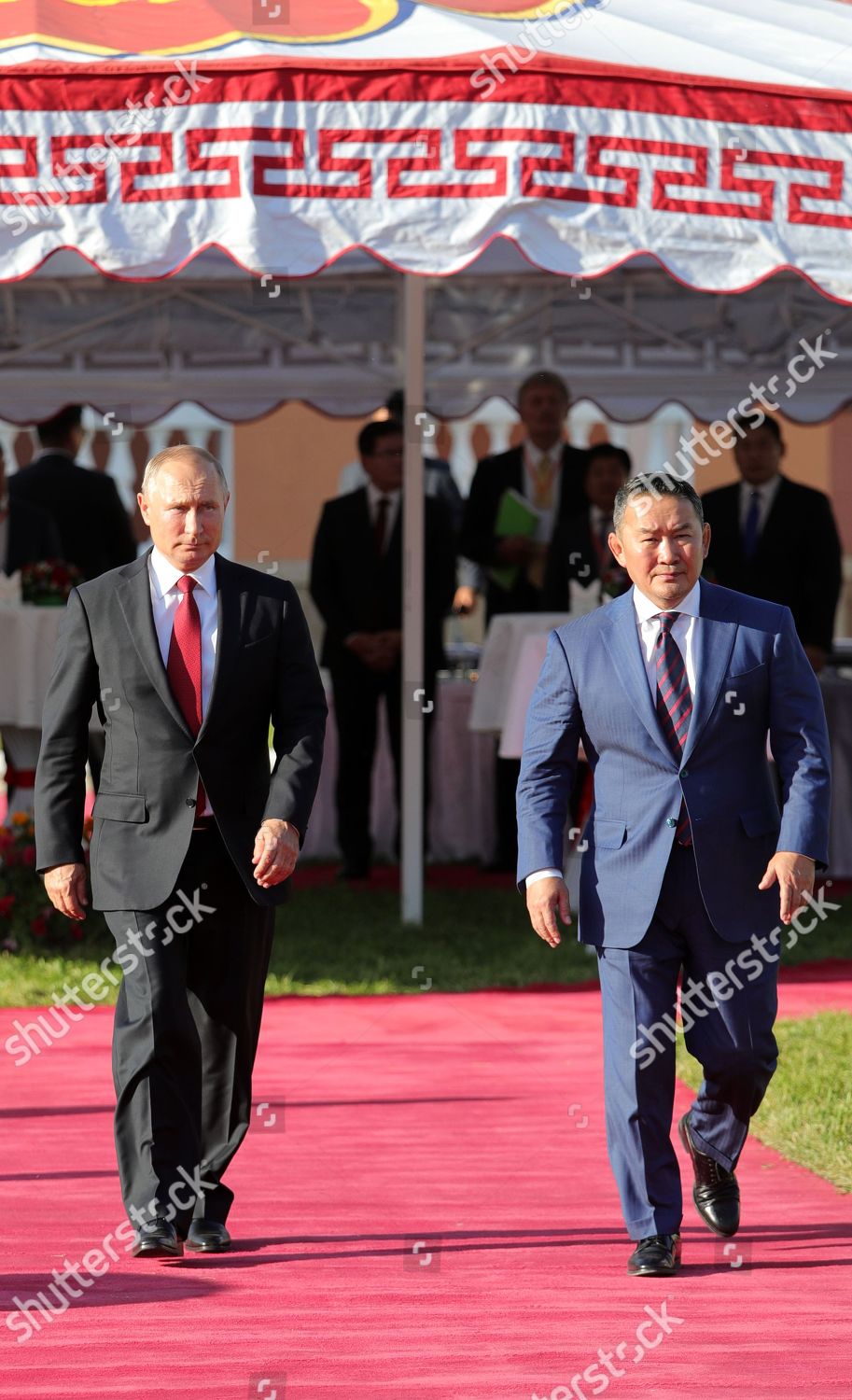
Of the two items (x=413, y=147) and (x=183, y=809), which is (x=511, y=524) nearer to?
(x=413, y=147)

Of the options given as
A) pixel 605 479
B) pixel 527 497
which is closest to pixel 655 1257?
pixel 605 479

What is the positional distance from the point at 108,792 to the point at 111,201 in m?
2.74

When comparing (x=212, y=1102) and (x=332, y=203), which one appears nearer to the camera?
(x=212, y=1102)

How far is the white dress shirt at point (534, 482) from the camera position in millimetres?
11164

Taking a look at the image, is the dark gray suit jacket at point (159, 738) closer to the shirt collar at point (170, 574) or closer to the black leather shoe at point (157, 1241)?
the shirt collar at point (170, 574)

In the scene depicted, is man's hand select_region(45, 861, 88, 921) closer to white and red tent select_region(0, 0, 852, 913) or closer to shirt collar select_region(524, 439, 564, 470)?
white and red tent select_region(0, 0, 852, 913)

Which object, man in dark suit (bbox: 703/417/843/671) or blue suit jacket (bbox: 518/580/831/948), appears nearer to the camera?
blue suit jacket (bbox: 518/580/831/948)

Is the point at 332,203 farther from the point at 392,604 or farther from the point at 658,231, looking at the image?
the point at 392,604

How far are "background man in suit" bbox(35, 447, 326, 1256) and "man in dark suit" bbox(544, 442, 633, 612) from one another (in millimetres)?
5152

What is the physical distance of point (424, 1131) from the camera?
19.7 ft

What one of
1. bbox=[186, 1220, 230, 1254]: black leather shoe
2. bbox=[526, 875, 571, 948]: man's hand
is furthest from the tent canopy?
bbox=[186, 1220, 230, 1254]: black leather shoe

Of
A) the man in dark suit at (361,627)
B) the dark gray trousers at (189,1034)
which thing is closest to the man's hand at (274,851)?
the dark gray trousers at (189,1034)

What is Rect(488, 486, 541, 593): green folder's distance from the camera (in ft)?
36.2

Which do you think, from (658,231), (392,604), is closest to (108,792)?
(658,231)
